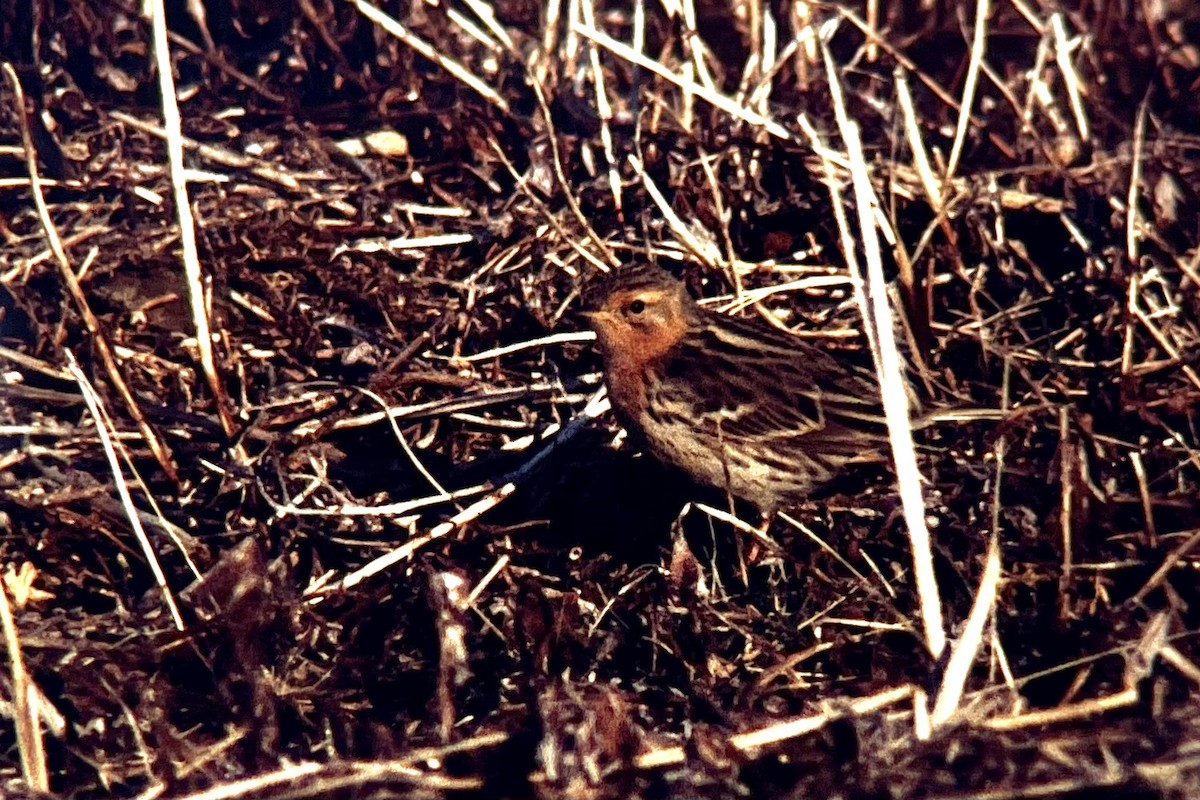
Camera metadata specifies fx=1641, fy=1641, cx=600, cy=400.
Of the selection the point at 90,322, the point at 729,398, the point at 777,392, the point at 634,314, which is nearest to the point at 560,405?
the point at 634,314

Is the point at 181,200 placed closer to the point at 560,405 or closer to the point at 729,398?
the point at 560,405

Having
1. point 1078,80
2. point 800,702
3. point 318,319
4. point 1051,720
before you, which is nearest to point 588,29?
point 318,319

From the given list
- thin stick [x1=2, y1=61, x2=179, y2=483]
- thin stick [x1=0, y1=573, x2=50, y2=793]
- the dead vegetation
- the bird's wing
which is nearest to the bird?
the bird's wing

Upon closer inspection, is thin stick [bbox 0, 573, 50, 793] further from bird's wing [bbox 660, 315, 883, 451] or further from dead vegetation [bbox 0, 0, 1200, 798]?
bird's wing [bbox 660, 315, 883, 451]

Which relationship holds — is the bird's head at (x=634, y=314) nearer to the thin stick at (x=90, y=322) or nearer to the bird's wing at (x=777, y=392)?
the bird's wing at (x=777, y=392)

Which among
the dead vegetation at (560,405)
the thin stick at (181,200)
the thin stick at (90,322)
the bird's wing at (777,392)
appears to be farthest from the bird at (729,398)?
the thin stick at (90,322)

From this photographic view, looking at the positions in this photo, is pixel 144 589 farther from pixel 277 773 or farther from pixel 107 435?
pixel 277 773
